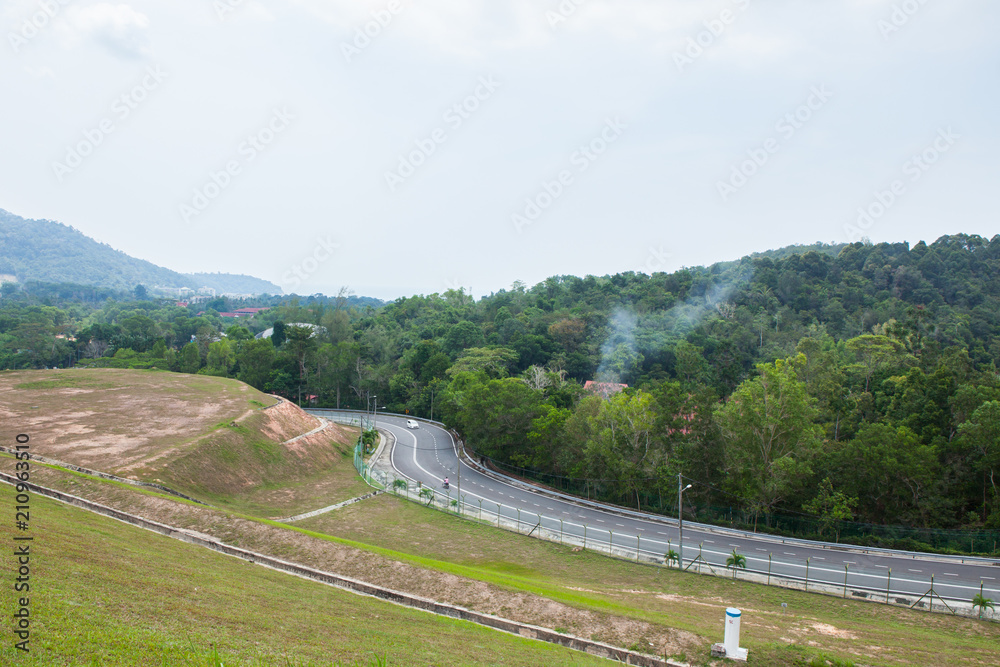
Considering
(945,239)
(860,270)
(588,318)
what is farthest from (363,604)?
(945,239)

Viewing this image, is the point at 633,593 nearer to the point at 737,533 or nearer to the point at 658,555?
the point at 658,555

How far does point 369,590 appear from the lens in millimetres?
21719

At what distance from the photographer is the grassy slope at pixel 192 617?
37.6ft

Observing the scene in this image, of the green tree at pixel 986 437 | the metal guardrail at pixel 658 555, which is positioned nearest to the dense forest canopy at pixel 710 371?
the green tree at pixel 986 437

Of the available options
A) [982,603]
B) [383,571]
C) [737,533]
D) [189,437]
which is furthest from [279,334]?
[982,603]

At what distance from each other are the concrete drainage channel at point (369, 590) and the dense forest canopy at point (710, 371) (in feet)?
93.1

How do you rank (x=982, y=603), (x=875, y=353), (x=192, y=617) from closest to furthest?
(x=192, y=617) → (x=982, y=603) → (x=875, y=353)

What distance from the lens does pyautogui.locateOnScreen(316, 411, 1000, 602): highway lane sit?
3128 centimetres

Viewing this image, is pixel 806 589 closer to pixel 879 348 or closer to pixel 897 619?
pixel 897 619

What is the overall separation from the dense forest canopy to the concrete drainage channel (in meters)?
28.4

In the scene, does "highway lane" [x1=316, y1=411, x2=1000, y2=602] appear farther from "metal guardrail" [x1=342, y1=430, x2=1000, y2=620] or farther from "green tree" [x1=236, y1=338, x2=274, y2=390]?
"green tree" [x1=236, y1=338, x2=274, y2=390]

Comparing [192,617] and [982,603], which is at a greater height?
[192,617]

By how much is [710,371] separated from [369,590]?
7163 cm

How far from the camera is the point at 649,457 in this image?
48094 millimetres
